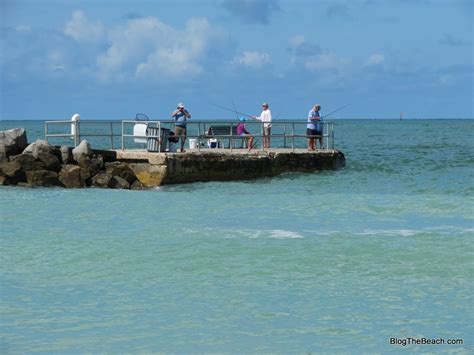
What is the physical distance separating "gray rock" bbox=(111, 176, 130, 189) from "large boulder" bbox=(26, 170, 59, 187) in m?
1.61

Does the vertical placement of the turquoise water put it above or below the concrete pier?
below

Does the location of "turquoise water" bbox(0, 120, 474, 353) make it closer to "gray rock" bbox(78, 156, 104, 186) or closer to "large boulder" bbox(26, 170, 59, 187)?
"large boulder" bbox(26, 170, 59, 187)

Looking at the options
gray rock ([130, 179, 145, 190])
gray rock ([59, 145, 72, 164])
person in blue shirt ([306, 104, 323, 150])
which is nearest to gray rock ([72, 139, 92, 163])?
gray rock ([59, 145, 72, 164])

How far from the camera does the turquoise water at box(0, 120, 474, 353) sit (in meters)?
8.52

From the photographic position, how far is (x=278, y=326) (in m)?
8.79

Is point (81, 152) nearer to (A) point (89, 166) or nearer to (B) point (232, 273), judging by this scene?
(A) point (89, 166)

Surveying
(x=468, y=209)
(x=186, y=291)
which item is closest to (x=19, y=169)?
(x=468, y=209)

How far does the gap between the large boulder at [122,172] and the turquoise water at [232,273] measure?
6.54 ft

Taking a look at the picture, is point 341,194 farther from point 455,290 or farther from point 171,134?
point 455,290

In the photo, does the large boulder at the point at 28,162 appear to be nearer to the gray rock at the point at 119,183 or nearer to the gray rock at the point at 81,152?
the gray rock at the point at 81,152

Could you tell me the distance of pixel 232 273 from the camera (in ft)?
36.7

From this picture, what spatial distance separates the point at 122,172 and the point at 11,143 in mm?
3459

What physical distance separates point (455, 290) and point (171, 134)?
13.8 metres

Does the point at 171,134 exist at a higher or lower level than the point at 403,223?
higher
